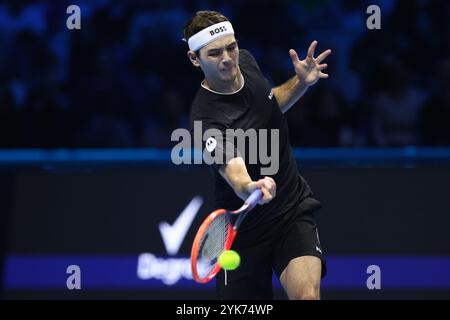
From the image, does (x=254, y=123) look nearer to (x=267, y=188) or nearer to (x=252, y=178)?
(x=252, y=178)

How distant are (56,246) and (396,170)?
3.42m

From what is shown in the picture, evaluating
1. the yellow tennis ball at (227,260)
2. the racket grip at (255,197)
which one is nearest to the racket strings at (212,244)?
the yellow tennis ball at (227,260)

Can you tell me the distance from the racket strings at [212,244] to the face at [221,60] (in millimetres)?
969

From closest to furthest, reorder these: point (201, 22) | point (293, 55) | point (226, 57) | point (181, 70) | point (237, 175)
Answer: point (237, 175) < point (226, 57) < point (201, 22) < point (293, 55) < point (181, 70)

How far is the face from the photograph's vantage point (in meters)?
6.09

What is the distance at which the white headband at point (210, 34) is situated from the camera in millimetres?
6191

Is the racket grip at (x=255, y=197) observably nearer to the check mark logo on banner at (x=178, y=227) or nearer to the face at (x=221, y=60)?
the face at (x=221, y=60)

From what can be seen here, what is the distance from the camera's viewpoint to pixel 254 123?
6.16 m

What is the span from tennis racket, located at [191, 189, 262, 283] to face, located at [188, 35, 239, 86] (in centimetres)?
93

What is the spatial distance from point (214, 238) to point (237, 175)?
16.7 inches

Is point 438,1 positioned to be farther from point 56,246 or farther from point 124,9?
point 56,246

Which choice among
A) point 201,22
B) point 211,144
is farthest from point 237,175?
point 201,22

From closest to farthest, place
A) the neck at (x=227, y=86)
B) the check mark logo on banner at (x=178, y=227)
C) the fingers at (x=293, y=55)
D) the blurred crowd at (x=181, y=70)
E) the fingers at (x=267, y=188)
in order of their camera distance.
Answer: the fingers at (x=267, y=188)
the neck at (x=227, y=86)
the fingers at (x=293, y=55)
the check mark logo on banner at (x=178, y=227)
the blurred crowd at (x=181, y=70)

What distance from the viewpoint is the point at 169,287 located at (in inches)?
346
